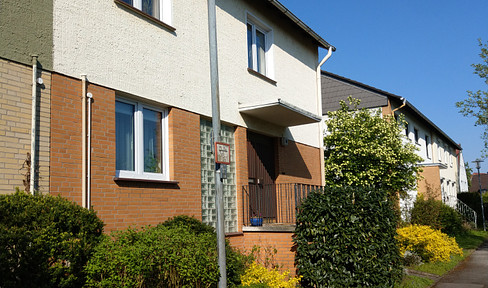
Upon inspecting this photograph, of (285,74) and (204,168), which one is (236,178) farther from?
(285,74)

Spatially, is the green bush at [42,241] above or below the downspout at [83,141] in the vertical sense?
below

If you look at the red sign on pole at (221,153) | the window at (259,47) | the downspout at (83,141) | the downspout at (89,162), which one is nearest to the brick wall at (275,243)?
the red sign on pole at (221,153)

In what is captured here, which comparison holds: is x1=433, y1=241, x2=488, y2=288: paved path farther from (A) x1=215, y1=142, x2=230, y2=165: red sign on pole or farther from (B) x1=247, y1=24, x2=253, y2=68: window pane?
(B) x1=247, y1=24, x2=253, y2=68: window pane

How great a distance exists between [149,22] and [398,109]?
17526 millimetres

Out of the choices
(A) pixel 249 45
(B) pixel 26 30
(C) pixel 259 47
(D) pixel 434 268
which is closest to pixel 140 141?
(B) pixel 26 30

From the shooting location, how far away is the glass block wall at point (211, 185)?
9.57m

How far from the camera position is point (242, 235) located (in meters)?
10.5

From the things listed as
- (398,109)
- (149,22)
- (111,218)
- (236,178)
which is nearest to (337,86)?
(398,109)

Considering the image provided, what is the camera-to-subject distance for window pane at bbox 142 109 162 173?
8.23 metres

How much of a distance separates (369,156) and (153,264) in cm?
1148

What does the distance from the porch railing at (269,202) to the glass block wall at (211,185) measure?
0.33 meters

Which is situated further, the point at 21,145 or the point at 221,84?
the point at 221,84

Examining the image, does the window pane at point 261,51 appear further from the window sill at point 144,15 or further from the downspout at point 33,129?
the downspout at point 33,129

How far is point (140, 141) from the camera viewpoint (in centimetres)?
801
